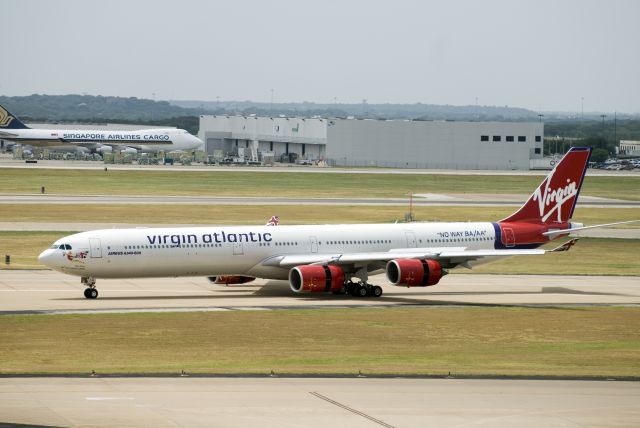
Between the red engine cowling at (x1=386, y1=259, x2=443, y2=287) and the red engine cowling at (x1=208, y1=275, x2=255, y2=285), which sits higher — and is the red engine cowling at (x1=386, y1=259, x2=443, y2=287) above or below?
above

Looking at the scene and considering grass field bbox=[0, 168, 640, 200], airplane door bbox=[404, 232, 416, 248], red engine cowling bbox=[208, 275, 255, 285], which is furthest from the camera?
grass field bbox=[0, 168, 640, 200]

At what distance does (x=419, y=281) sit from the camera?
6247cm

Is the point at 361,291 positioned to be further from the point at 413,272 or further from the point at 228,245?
the point at 228,245

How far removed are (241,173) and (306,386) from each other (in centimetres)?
13747

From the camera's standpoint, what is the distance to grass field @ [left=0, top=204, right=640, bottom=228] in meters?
101

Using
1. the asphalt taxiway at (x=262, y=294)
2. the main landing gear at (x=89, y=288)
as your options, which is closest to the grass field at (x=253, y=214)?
the asphalt taxiway at (x=262, y=294)

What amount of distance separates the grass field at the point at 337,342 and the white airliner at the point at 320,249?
5374 millimetres

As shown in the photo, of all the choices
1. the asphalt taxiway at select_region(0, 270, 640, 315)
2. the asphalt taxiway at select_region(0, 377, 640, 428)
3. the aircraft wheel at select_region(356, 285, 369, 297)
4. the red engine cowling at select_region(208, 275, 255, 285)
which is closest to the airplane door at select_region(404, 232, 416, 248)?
the asphalt taxiway at select_region(0, 270, 640, 315)

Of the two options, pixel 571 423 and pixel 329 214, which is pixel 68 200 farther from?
pixel 571 423

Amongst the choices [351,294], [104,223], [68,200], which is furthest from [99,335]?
[68,200]

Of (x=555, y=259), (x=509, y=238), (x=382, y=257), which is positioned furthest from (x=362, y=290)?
(x=555, y=259)

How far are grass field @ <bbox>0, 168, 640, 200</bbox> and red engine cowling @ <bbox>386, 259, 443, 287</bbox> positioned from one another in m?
71.5

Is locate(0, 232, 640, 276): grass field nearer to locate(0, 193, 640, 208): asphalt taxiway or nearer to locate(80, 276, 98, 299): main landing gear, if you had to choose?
locate(80, 276, 98, 299): main landing gear

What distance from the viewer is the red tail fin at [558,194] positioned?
230 feet
